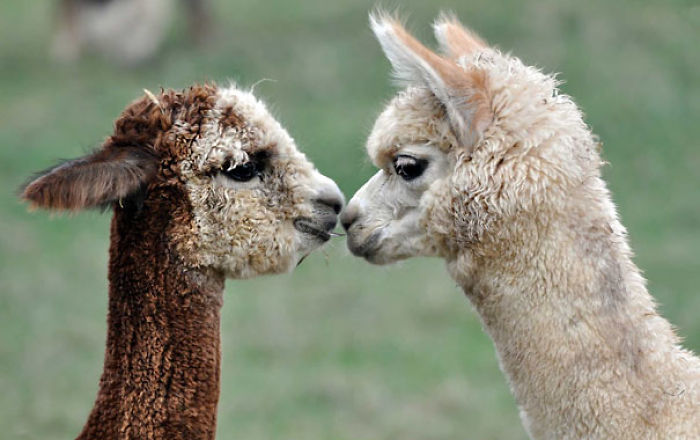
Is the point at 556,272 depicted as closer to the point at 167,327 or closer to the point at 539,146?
the point at 539,146

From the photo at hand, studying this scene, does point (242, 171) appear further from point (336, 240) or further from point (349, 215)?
point (336, 240)

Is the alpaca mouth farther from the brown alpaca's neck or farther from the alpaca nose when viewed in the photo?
the brown alpaca's neck

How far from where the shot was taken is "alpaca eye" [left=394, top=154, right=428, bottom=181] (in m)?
3.46

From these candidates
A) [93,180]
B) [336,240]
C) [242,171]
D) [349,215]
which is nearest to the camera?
[93,180]

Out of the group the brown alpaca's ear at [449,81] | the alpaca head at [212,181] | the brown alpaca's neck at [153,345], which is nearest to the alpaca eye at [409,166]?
the brown alpaca's ear at [449,81]

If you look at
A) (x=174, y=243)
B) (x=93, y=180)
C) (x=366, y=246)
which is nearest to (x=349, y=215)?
(x=366, y=246)

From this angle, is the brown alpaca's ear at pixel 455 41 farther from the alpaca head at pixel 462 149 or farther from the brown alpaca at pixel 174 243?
the brown alpaca at pixel 174 243

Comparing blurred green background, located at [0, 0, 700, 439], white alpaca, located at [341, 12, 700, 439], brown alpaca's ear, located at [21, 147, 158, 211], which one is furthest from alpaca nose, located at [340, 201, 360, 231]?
brown alpaca's ear, located at [21, 147, 158, 211]

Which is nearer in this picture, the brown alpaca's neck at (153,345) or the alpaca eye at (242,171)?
the brown alpaca's neck at (153,345)

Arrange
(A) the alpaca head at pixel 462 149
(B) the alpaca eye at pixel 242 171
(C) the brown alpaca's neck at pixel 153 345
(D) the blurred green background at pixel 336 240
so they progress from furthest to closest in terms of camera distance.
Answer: (D) the blurred green background at pixel 336 240, (B) the alpaca eye at pixel 242 171, (C) the brown alpaca's neck at pixel 153 345, (A) the alpaca head at pixel 462 149

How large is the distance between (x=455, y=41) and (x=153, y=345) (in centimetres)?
139

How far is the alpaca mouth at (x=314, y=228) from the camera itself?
3699 mm

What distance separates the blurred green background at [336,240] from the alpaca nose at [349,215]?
0.59 feet

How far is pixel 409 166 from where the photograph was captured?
11.4 feet
